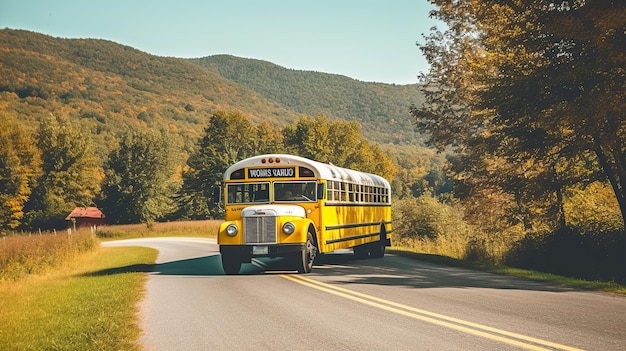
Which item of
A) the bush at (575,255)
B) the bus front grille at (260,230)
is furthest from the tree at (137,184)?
A: the bus front grille at (260,230)

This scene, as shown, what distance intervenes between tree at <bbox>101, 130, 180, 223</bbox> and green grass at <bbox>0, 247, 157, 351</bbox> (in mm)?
61320

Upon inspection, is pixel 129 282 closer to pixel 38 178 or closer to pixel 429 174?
pixel 38 178

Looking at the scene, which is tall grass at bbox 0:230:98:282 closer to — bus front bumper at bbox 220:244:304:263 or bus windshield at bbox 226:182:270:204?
bus windshield at bbox 226:182:270:204

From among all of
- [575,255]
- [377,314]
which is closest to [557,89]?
[575,255]

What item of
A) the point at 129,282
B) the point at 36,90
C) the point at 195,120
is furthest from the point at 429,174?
the point at 129,282

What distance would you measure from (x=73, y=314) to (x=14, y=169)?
63464 millimetres

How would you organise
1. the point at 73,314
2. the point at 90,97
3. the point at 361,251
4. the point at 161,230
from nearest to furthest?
the point at 73,314
the point at 361,251
the point at 161,230
the point at 90,97

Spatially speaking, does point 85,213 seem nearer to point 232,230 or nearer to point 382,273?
point 232,230

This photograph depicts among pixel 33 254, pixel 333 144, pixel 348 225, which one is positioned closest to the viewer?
pixel 348 225

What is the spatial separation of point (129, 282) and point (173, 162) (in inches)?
3328

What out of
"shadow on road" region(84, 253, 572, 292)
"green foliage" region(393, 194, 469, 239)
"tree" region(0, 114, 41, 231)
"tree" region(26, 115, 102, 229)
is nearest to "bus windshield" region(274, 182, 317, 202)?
"shadow on road" region(84, 253, 572, 292)

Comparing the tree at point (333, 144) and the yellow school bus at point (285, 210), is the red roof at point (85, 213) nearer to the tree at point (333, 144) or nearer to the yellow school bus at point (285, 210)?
the tree at point (333, 144)

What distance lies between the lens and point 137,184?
78625 mm

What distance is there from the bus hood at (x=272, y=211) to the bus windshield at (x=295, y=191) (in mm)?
607
